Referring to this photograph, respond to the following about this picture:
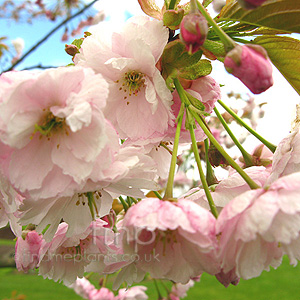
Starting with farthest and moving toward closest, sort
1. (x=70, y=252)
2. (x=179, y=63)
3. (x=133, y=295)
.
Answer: (x=133, y=295), (x=70, y=252), (x=179, y=63)

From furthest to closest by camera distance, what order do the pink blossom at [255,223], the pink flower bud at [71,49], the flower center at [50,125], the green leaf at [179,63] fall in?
the pink flower bud at [71,49], the green leaf at [179,63], the flower center at [50,125], the pink blossom at [255,223]

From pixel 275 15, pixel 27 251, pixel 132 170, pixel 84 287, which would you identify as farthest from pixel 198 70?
pixel 84 287

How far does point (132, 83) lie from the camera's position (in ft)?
2.54

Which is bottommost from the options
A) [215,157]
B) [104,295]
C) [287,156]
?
[104,295]

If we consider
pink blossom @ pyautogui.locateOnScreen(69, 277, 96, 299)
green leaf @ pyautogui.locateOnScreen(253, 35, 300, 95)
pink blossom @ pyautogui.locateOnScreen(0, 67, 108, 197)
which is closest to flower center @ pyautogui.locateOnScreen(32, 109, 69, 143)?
pink blossom @ pyautogui.locateOnScreen(0, 67, 108, 197)

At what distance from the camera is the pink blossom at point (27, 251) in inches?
36.2

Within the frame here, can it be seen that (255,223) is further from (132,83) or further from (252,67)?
(132,83)

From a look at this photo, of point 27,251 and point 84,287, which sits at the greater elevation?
point 27,251

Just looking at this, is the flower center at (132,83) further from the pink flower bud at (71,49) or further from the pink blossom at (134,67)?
the pink flower bud at (71,49)

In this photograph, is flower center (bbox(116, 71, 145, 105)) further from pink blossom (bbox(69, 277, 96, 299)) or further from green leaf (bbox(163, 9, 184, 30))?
pink blossom (bbox(69, 277, 96, 299))

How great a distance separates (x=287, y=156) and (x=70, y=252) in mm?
552

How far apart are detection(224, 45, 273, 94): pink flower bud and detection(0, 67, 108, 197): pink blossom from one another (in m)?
0.20

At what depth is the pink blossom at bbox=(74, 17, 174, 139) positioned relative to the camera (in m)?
0.68

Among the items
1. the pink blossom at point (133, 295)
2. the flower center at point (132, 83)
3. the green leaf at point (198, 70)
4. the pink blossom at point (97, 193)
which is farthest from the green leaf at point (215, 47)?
the pink blossom at point (133, 295)
